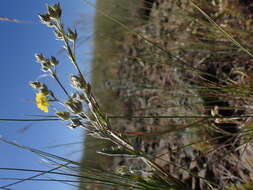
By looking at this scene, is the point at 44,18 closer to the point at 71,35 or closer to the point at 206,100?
the point at 71,35

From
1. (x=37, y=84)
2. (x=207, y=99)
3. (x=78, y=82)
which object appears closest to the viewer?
(x=78, y=82)

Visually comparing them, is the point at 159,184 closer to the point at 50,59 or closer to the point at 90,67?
the point at 50,59

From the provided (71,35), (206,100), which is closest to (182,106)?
(206,100)

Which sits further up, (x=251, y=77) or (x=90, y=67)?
(x=90, y=67)

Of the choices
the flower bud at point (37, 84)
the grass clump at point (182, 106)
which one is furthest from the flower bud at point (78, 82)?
the flower bud at point (37, 84)

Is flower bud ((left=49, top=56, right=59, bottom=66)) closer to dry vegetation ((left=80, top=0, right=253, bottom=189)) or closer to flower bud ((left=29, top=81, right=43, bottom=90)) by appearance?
flower bud ((left=29, top=81, right=43, bottom=90))

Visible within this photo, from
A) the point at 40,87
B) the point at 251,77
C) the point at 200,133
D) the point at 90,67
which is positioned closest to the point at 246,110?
the point at 251,77

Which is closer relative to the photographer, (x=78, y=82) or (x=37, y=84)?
(x=78, y=82)

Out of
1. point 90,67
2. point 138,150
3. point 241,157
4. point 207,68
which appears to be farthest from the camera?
point 90,67

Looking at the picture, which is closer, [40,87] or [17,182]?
[17,182]

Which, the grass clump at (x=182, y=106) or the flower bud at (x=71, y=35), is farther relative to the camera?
the flower bud at (x=71, y=35)

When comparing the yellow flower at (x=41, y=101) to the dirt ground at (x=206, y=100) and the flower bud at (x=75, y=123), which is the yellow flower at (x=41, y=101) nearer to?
the flower bud at (x=75, y=123)
